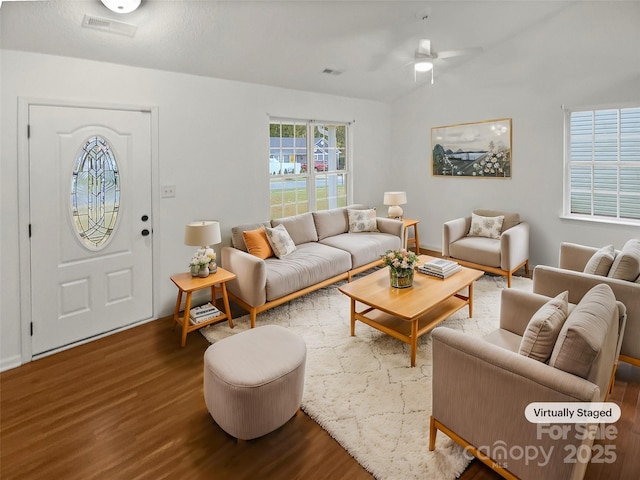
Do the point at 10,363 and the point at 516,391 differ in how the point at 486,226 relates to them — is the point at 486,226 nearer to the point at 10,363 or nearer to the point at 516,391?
the point at 516,391

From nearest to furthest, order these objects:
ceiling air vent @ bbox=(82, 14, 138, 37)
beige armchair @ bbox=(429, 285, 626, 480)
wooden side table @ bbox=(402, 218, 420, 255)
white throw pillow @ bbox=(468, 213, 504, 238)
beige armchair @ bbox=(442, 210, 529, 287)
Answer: beige armchair @ bbox=(429, 285, 626, 480) → ceiling air vent @ bbox=(82, 14, 138, 37) → beige armchair @ bbox=(442, 210, 529, 287) → white throw pillow @ bbox=(468, 213, 504, 238) → wooden side table @ bbox=(402, 218, 420, 255)

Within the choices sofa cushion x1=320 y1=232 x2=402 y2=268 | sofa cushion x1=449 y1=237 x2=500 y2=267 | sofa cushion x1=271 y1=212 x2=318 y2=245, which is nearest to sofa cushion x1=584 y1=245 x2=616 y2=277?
sofa cushion x1=449 y1=237 x2=500 y2=267

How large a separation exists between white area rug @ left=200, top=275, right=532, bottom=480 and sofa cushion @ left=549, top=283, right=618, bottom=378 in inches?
32.8

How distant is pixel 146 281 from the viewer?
149 inches

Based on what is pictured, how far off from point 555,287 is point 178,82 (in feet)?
13.2

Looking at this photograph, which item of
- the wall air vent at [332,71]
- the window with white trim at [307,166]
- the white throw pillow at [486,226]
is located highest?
the wall air vent at [332,71]

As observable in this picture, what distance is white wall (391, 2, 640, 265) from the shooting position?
436 centimetres

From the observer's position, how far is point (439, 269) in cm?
374

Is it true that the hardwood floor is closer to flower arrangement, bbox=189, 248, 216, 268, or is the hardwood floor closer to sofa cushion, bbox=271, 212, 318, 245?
flower arrangement, bbox=189, 248, 216, 268

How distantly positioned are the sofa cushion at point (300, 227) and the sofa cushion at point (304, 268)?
4.9 inches

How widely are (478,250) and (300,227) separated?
2.35 meters

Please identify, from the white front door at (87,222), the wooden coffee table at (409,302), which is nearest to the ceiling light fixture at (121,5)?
the white front door at (87,222)

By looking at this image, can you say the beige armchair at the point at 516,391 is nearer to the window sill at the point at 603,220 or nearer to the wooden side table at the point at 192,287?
the wooden side table at the point at 192,287

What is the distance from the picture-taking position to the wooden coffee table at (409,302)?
9.88 feet
